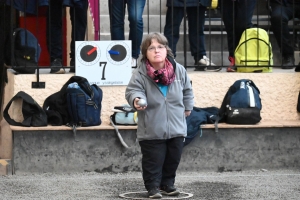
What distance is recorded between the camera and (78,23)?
9.83 m

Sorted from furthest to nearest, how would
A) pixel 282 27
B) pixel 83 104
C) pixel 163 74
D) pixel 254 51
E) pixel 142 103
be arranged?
1. pixel 282 27
2. pixel 254 51
3. pixel 83 104
4. pixel 163 74
5. pixel 142 103

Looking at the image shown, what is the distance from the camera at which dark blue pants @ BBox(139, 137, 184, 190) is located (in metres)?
7.70

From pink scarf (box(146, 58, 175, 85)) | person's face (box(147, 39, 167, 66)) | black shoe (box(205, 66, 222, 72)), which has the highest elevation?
person's face (box(147, 39, 167, 66))

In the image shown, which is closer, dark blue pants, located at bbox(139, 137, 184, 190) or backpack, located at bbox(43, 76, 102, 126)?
dark blue pants, located at bbox(139, 137, 184, 190)

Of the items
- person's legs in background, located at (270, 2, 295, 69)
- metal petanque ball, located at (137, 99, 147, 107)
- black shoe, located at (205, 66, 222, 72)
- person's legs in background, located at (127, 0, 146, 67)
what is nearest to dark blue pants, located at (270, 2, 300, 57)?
person's legs in background, located at (270, 2, 295, 69)

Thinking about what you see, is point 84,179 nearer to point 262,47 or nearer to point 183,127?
point 183,127

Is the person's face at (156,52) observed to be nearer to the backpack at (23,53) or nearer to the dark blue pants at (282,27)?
the backpack at (23,53)

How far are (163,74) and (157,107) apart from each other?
0.30 metres

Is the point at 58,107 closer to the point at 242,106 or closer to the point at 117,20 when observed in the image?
the point at 117,20

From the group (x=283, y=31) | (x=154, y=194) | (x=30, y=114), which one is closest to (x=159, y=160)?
(x=154, y=194)

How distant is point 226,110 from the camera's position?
930cm

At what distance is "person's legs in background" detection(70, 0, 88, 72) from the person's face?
217 cm

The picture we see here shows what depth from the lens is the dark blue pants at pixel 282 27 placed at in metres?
10.3

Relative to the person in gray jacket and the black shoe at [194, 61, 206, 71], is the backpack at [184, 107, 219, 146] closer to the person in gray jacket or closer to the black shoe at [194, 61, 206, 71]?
the black shoe at [194, 61, 206, 71]
